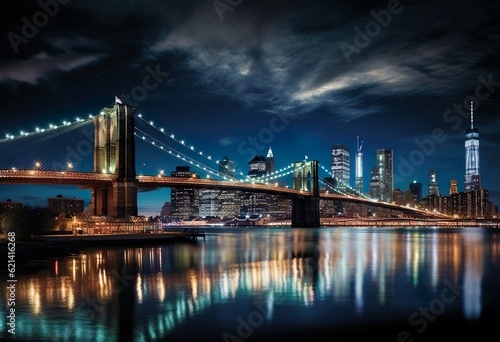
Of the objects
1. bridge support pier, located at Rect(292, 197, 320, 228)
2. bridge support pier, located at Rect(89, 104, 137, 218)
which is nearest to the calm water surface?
bridge support pier, located at Rect(89, 104, 137, 218)

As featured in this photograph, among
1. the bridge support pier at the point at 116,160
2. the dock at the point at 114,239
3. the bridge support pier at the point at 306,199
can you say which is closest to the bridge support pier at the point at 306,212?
the bridge support pier at the point at 306,199

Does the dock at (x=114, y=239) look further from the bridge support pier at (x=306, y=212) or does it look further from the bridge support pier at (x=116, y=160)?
the bridge support pier at (x=306, y=212)

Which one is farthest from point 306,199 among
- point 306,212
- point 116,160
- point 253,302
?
point 253,302

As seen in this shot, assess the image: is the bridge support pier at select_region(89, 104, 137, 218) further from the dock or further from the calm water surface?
the calm water surface

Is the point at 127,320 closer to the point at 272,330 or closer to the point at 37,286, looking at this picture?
the point at 272,330

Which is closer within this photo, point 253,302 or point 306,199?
point 253,302

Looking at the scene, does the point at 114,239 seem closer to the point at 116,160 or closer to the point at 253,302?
the point at 116,160
